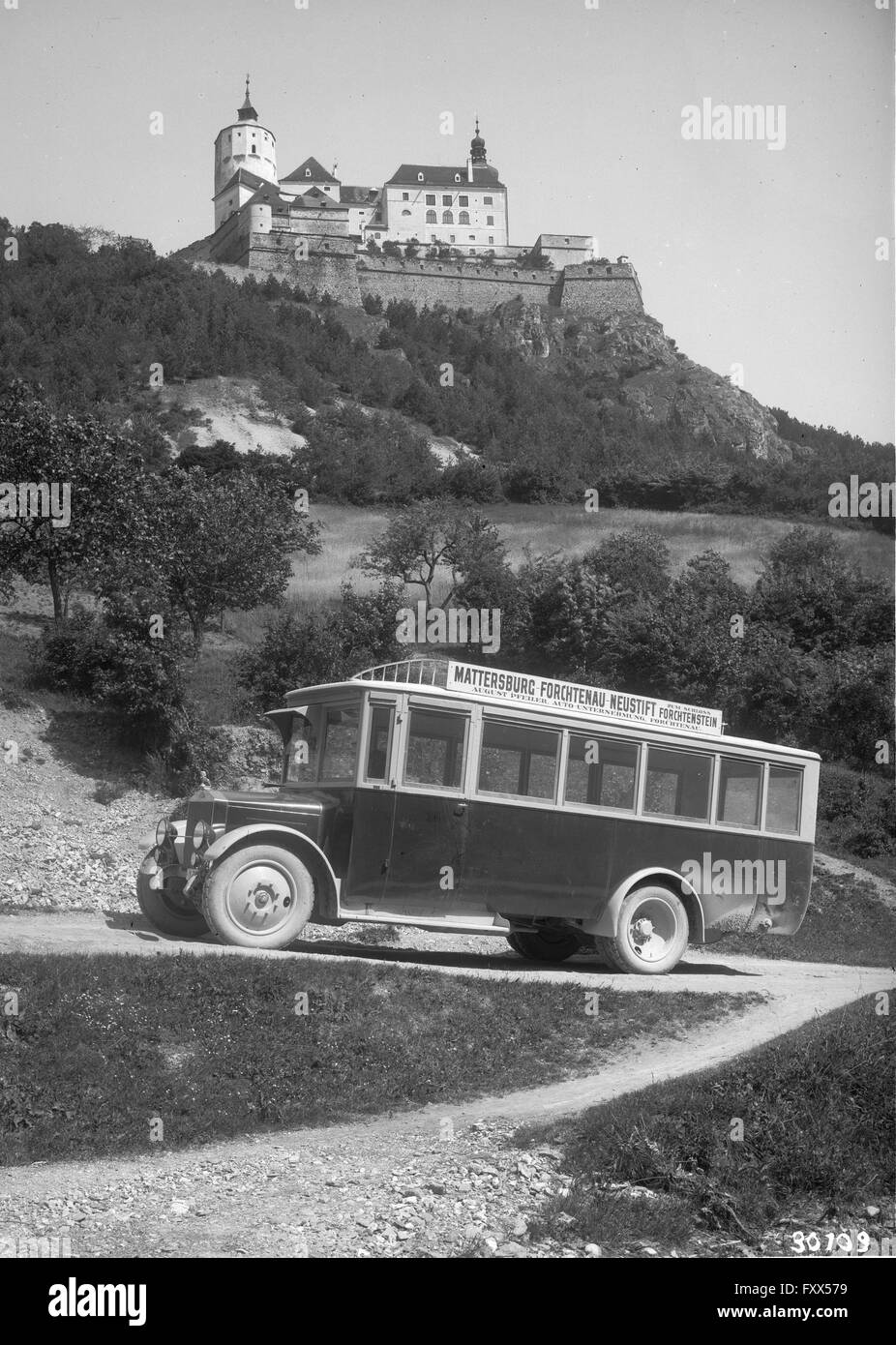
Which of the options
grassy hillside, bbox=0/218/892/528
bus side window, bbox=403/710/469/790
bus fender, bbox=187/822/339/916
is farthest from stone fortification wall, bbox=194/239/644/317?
bus fender, bbox=187/822/339/916

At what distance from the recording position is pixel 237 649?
117 ft

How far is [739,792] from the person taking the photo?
14781 mm

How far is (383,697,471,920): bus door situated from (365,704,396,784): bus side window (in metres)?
0.12

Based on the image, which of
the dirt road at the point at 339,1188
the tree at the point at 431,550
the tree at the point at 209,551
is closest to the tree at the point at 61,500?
the tree at the point at 209,551

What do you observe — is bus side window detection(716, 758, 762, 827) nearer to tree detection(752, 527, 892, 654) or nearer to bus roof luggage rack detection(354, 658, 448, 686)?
bus roof luggage rack detection(354, 658, 448, 686)

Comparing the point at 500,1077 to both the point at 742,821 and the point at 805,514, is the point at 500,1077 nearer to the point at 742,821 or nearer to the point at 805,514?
the point at 742,821

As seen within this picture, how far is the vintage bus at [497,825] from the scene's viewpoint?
40.7ft

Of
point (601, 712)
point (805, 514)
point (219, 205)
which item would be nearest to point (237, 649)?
point (601, 712)

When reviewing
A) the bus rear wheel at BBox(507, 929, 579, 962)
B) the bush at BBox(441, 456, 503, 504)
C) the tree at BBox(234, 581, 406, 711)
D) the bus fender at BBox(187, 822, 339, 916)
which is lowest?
the bus rear wheel at BBox(507, 929, 579, 962)

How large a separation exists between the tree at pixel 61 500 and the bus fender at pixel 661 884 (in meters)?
22.0

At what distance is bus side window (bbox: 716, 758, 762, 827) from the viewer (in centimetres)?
1466

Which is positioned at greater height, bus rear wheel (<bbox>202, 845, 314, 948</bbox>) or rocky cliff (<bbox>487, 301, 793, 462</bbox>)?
rocky cliff (<bbox>487, 301, 793, 462</bbox>)

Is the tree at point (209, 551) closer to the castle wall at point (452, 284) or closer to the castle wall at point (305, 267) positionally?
the castle wall at point (305, 267)
